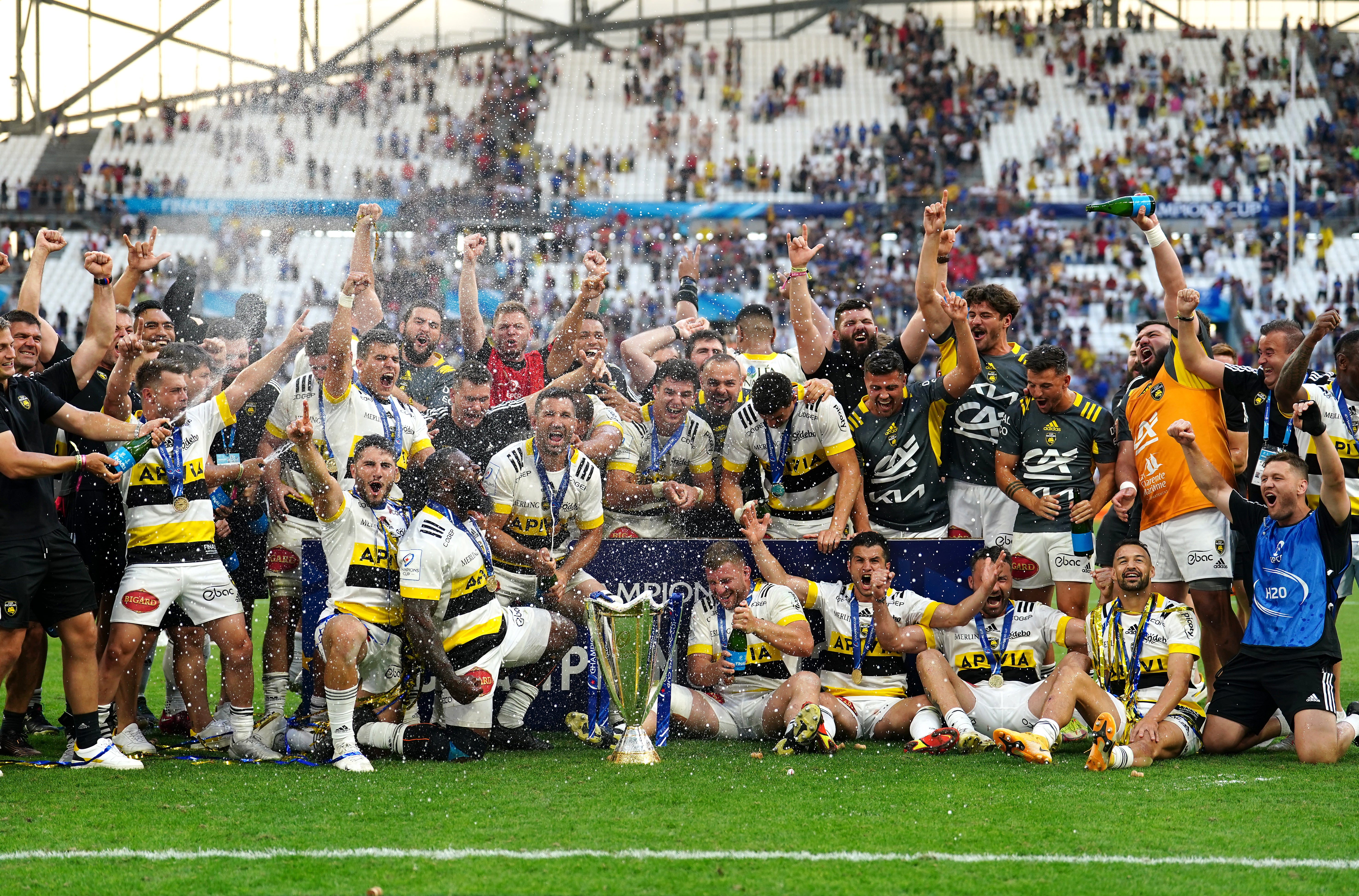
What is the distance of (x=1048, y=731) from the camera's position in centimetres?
652

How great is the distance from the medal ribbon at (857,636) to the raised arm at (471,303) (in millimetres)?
3293

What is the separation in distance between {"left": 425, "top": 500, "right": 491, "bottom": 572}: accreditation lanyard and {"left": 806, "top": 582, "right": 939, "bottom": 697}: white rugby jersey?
176 centimetres

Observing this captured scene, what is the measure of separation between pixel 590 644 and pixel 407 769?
4.60 ft

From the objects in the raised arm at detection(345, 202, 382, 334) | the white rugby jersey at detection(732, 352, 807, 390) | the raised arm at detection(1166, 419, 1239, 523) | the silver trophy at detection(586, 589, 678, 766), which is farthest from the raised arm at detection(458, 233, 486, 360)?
the raised arm at detection(1166, 419, 1239, 523)

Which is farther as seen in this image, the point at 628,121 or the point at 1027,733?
the point at 628,121

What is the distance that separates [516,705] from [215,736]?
1556 mm

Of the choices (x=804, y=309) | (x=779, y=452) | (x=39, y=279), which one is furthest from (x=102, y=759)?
(x=804, y=309)

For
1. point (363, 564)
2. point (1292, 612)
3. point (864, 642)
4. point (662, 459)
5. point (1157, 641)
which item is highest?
point (662, 459)

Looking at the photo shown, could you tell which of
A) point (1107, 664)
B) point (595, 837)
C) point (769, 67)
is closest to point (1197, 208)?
point (769, 67)

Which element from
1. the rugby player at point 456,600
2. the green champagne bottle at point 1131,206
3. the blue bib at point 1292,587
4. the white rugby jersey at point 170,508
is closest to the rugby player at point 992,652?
the blue bib at point 1292,587

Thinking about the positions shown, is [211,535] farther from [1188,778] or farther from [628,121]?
[628,121]

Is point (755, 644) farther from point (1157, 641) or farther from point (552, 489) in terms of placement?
point (1157, 641)

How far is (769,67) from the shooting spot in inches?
1704

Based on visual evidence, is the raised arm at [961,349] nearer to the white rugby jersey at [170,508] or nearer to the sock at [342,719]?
the sock at [342,719]
